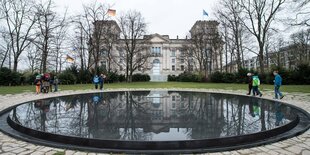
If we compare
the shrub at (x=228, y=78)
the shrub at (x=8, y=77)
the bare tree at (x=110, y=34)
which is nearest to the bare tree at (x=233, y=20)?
the shrub at (x=228, y=78)

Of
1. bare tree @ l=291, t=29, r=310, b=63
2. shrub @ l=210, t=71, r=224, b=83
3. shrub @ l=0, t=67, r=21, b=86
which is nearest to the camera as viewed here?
shrub @ l=0, t=67, r=21, b=86

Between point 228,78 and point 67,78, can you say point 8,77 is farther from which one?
point 228,78

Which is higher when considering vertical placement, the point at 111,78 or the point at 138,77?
the point at 138,77

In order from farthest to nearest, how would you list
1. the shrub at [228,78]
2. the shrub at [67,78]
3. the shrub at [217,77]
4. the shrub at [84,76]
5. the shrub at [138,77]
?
the shrub at [138,77] < the shrub at [217,77] < the shrub at [84,76] < the shrub at [228,78] < the shrub at [67,78]

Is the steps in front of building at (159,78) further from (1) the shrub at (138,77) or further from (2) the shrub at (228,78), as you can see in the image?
(2) the shrub at (228,78)

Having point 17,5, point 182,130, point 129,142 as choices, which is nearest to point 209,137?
point 182,130

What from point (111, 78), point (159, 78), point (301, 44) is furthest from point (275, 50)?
point (111, 78)

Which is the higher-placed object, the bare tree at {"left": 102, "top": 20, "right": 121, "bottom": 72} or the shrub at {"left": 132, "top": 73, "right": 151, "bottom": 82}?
the bare tree at {"left": 102, "top": 20, "right": 121, "bottom": 72}

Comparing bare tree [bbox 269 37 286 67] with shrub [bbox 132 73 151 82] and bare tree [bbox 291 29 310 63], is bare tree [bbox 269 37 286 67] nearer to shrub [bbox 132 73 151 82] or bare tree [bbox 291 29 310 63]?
bare tree [bbox 291 29 310 63]

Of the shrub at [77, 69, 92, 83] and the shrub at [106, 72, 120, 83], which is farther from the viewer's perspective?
the shrub at [106, 72, 120, 83]

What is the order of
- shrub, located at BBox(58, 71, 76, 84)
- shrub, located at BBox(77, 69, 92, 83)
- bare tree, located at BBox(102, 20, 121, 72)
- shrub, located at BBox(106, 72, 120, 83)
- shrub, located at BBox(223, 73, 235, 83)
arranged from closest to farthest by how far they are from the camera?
shrub, located at BBox(58, 71, 76, 84), shrub, located at BBox(223, 73, 235, 83), shrub, located at BBox(77, 69, 92, 83), bare tree, located at BBox(102, 20, 121, 72), shrub, located at BBox(106, 72, 120, 83)

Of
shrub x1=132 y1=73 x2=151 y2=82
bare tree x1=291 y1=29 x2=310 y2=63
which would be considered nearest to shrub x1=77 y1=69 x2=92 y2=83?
shrub x1=132 y1=73 x2=151 y2=82

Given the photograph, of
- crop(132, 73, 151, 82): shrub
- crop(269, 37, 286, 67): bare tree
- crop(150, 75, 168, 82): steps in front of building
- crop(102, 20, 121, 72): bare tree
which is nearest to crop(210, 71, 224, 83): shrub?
crop(269, 37, 286, 67): bare tree

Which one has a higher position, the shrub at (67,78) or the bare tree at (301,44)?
the bare tree at (301,44)
